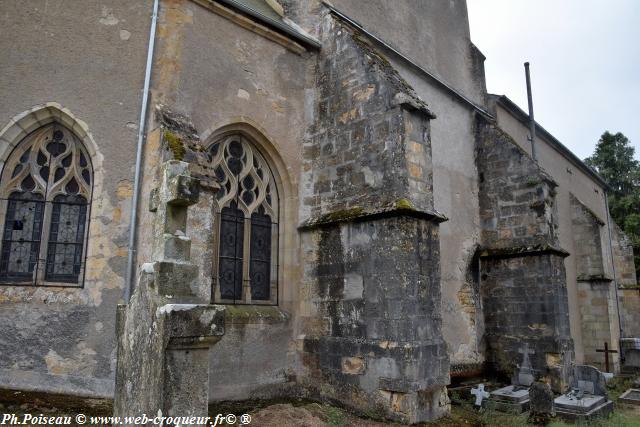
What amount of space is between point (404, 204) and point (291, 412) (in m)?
3.16

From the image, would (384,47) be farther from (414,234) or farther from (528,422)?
(528,422)

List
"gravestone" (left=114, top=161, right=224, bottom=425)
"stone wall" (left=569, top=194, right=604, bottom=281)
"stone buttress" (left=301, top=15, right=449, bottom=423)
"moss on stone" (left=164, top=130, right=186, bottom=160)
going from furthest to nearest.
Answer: "stone wall" (left=569, top=194, right=604, bottom=281) → "stone buttress" (left=301, top=15, right=449, bottom=423) → "moss on stone" (left=164, top=130, right=186, bottom=160) → "gravestone" (left=114, top=161, right=224, bottom=425)

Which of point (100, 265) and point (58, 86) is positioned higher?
point (58, 86)

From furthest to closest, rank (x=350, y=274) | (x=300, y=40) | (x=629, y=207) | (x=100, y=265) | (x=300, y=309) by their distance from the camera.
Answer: (x=629, y=207) → (x=300, y=40) → (x=300, y=309) → (x=350, y=274) → (x=100, y=265)

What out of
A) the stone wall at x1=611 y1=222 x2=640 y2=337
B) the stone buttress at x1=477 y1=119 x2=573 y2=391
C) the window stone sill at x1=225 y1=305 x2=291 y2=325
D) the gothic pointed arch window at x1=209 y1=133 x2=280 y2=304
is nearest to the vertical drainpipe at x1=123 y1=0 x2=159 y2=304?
the gothic pointed arch window at x1=209 y1=133 x2=280 y2=304

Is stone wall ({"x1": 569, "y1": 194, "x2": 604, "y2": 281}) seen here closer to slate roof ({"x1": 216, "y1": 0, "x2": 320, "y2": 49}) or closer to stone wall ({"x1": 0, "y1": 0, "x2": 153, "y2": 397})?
slate roof ({"x1": 216, "y1": 0, "x2": 320, "y2": 49})

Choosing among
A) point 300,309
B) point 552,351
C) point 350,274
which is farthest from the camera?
point 552,351

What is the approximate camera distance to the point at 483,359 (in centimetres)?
1065

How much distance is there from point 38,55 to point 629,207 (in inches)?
1211

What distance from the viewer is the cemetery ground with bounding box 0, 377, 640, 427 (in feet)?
18.2

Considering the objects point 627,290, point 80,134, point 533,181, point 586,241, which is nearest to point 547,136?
point 586,241

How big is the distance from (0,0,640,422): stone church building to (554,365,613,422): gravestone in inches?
21.7

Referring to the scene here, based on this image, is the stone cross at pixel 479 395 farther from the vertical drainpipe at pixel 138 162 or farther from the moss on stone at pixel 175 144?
the moss on stone at pixel 175 144

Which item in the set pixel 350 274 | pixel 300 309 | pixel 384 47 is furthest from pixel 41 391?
pixel 384 47
